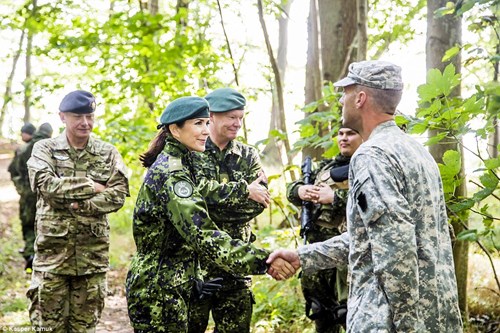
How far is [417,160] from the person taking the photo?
251 cm

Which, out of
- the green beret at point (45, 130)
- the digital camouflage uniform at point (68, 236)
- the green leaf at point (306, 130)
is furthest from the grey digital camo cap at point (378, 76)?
the green beret at point (45, 130)

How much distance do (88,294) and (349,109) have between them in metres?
3.18

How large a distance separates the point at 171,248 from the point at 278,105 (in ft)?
16.6

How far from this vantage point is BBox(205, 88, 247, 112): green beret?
4.43 metres

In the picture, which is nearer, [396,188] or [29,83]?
[396,188]

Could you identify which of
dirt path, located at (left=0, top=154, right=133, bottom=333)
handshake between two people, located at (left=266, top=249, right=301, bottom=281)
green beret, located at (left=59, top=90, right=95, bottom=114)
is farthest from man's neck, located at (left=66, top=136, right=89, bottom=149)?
dirt path, located at (left=0, top=154, right=133, bottom=333)

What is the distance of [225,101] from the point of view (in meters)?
4.45

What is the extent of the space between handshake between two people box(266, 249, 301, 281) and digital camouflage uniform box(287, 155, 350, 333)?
125cm

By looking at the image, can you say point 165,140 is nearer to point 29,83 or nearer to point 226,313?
point 226,313

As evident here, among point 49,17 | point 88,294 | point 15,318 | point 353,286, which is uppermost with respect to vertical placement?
point 49,17

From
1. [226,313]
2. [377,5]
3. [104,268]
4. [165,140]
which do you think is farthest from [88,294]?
[377,5]

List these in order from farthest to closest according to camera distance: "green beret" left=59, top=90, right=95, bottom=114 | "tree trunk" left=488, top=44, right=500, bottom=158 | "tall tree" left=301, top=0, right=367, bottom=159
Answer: "tall tree" left=301, top=0, right=367, bottom=159 < "green beret" left=59, top=90, right=95, bottom=114 < "tree trunk" left=488, top=44, right=500, bottom=158

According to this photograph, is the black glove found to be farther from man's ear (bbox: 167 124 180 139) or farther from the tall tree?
the tall tree

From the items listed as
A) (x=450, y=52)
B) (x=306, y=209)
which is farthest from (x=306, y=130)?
(x=450, y=52)
